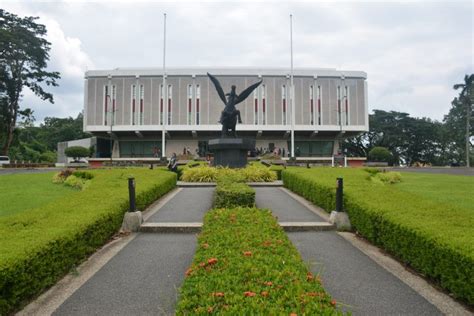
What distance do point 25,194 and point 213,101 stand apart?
35175 millimetres

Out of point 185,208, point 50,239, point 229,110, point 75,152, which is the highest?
point 229,110

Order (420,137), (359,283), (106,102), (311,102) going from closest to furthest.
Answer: (359,283), (106,102), (311,102), (420,137)

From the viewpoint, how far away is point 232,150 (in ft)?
58.7

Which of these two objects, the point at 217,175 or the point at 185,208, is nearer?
the point at 185,208

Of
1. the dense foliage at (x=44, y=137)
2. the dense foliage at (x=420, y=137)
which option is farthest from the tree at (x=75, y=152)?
the dense foliage at (x=420, y=137)

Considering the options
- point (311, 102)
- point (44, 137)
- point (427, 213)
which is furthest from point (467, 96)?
point (44, 137)

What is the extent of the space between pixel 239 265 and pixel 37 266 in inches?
93.8

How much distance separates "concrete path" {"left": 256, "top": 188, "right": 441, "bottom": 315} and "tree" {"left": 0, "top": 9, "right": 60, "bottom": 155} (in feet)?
136

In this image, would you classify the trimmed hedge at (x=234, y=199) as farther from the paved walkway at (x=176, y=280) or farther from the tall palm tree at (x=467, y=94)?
the tall palm tree at (x=467, y=94)

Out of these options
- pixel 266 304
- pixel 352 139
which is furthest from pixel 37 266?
pixel 352 139

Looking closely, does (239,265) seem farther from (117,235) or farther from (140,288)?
(117,235)

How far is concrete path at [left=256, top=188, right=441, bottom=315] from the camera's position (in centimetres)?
373

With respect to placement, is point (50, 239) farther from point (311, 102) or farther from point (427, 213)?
point (311, 102)

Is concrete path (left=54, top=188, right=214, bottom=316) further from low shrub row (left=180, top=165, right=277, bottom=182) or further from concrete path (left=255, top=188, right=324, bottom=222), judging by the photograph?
low shrub row (left=180, top=165, right=277, bottom=182)
